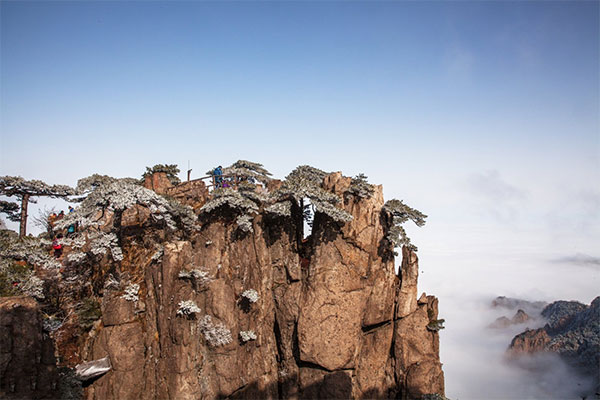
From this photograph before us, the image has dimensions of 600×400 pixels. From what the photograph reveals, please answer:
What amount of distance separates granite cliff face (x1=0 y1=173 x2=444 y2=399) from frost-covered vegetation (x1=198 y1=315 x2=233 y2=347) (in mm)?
71

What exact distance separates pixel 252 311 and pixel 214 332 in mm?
3263

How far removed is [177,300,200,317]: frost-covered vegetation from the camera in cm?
2455

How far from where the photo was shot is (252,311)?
2767cm

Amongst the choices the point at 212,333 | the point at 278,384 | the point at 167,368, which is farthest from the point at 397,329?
the point at 167,368

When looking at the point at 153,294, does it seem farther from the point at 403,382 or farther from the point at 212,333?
the point at 403,382

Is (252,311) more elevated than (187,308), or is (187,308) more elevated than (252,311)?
(187,308)

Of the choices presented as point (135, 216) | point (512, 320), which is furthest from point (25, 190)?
point (512, 320)

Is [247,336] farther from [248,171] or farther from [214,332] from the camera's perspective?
[248,171]

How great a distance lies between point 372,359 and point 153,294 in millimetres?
17247

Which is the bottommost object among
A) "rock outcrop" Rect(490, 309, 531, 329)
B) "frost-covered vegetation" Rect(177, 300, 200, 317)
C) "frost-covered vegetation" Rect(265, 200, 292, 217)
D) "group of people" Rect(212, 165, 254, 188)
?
"rock outcrop" Rect(490, 309, 531, 329)

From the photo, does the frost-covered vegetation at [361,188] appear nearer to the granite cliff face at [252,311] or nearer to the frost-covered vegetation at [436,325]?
the granite cliff face at [252,311]

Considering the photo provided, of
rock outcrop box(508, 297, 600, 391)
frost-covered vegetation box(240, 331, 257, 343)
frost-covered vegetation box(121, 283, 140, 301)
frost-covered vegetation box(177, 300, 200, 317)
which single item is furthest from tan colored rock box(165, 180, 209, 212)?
rock outcrop box(508, 297, 600, 391)

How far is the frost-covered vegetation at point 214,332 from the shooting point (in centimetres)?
2567

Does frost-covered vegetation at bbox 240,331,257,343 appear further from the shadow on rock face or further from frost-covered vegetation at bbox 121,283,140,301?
frost-covered vegetation at bbox 121,283,140,301
